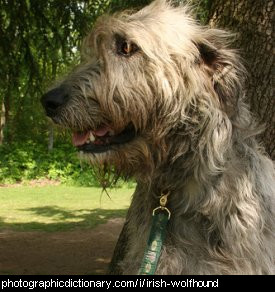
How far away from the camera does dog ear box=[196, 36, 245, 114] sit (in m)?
3.04

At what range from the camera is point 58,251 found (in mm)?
9938

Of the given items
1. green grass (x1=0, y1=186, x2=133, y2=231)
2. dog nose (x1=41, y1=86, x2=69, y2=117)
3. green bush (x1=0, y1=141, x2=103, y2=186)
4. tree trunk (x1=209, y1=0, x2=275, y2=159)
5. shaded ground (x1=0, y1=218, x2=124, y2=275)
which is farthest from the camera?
green bush (x1=0, y1=141, x2=103, y2=186)

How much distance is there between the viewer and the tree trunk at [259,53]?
4141mm

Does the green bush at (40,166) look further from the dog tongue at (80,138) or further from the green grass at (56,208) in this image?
the dog tongue at (80,138)

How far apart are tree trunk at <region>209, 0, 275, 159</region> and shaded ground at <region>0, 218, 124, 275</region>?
489 cm

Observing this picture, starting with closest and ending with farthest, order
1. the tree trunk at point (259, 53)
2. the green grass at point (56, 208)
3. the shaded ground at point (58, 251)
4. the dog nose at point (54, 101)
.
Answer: the dog nose at point (54, 101), the tree trunk at point (259, 53), the shaded ground at point (58, 251), the green grass at point (56, 208)

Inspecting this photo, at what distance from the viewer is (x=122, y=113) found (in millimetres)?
2973

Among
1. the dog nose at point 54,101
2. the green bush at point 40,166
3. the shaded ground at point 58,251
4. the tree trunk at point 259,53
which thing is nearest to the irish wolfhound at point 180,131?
the dog nose at point 54,101

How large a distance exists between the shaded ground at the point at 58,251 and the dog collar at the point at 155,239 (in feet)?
17.6

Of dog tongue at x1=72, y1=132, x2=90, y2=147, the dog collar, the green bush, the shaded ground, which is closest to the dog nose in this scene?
dog tongue at x1=72, y1=132, x2=90, y2=147

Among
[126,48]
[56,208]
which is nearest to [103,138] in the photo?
[126,48]

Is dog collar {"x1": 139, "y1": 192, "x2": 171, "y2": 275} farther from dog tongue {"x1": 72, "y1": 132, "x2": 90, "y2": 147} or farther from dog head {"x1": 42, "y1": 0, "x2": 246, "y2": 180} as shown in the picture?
dog tongue {"x1": 72, "y1": 132, "x2": 90, "y2": 147}

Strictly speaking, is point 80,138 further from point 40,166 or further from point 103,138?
point 40,166

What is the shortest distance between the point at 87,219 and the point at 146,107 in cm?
1087
